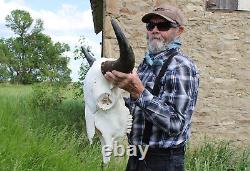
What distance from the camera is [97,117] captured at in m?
3.08

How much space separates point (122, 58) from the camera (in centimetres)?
284

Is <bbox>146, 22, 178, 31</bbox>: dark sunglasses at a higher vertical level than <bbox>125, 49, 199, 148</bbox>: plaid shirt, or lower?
higher

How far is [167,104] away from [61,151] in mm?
2958

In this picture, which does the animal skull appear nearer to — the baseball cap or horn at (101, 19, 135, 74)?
horn at (101, 19, 135, 74)

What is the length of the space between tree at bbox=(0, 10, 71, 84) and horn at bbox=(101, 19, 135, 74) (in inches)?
1554

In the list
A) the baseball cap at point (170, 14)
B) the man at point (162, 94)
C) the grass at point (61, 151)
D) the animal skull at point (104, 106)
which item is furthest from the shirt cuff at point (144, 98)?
the grass at point (61, 151)

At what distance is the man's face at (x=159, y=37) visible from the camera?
128 inches

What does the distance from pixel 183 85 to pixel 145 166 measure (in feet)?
2.15

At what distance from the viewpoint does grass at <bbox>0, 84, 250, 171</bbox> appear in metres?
5.15

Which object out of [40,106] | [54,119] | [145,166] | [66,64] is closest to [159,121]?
[145,166]

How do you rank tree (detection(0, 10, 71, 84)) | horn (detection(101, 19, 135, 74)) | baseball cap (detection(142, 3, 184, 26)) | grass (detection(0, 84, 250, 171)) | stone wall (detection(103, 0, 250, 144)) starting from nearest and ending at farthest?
1. horn (detection(101, 19, 135, 74))
2. baseball cap (detection(142, 3, 184, 26))
3. grass (detection(0, 84, 250, 171))
4. stone wall (detection(103, 0, 250, 144))
5. tree (detection(0, 10, 71, 84))

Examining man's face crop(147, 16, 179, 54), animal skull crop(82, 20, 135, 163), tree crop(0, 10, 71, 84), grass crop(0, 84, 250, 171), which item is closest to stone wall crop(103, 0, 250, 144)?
grass crop(0, 84, 250, 171)

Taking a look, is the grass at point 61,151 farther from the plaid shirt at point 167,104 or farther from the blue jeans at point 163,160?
the plaid shirt at point 167,104

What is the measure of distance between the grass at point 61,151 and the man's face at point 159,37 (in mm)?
2032
